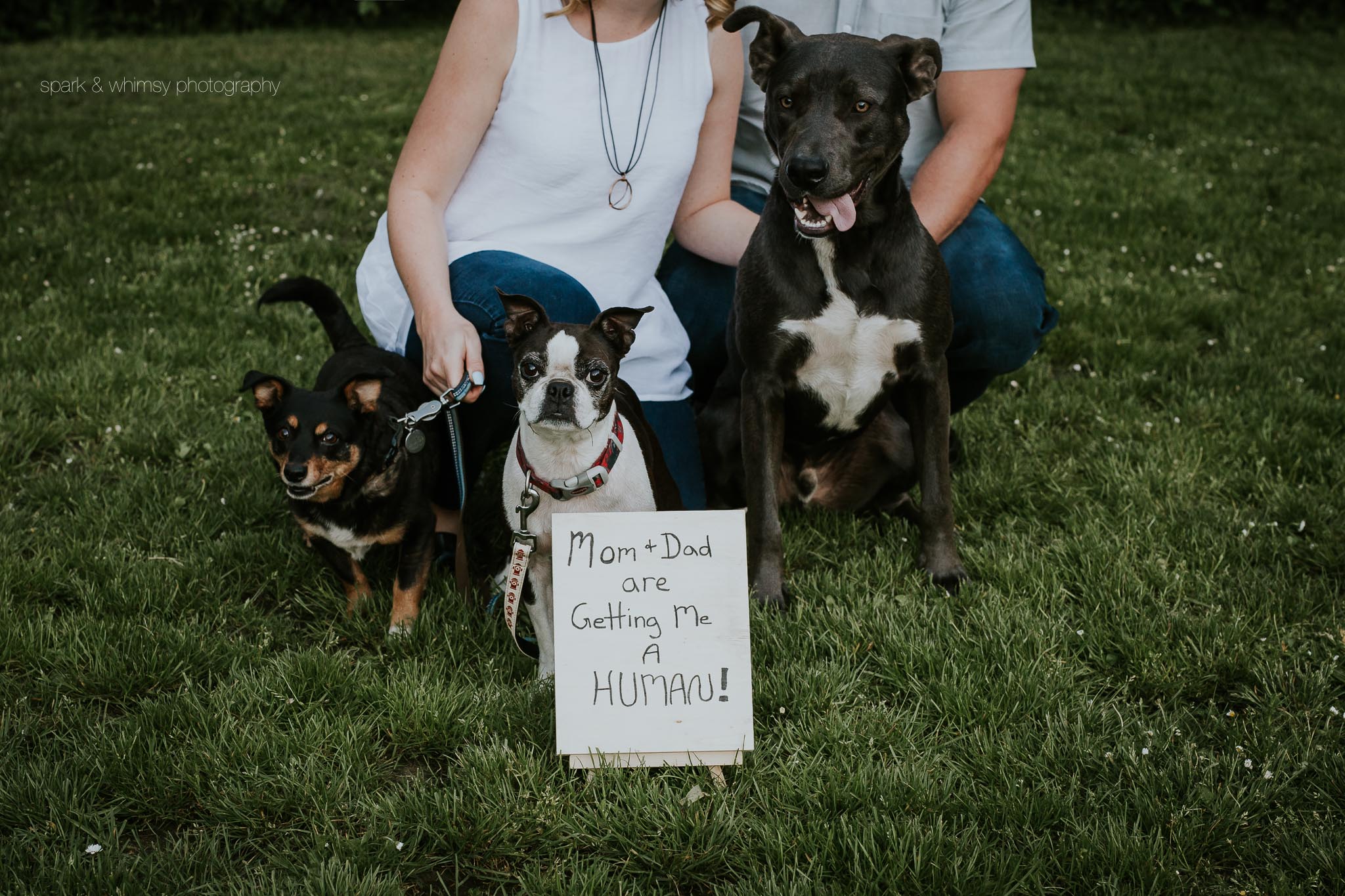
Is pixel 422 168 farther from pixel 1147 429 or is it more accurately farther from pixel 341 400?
pixel 1147 429

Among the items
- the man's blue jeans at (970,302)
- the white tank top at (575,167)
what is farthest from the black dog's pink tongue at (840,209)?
the man's blue jeans at (970,302)

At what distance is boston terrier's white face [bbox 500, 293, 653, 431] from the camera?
7.90 feet

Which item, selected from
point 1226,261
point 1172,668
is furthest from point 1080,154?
point 1172,668

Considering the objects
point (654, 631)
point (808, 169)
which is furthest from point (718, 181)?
point (654, 631)

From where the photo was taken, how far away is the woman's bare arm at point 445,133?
2984 mm

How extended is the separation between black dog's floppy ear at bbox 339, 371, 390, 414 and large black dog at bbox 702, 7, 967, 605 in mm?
1016

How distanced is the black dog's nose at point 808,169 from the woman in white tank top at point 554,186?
31.3 inches

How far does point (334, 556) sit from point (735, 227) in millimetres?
1616

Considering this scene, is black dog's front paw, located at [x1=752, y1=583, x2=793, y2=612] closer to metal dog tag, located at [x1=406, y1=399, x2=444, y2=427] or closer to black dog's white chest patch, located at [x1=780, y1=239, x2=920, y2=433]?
black dog's white chest patch, located at [x1=780, y1=239, x2=920, y2=433]

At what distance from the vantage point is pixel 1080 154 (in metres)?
7.61

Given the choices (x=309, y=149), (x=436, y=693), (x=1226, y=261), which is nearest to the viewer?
(x=436, y=693)

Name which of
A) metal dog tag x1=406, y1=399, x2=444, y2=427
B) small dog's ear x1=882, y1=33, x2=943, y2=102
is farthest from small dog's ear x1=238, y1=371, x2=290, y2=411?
small dog's ear x1=882, y1=33, x2=943, y2=102

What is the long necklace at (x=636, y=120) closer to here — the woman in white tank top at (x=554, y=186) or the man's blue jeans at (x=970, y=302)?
the woman in white tank top at (x=554, y=186)

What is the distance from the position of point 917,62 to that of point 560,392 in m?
1.30
